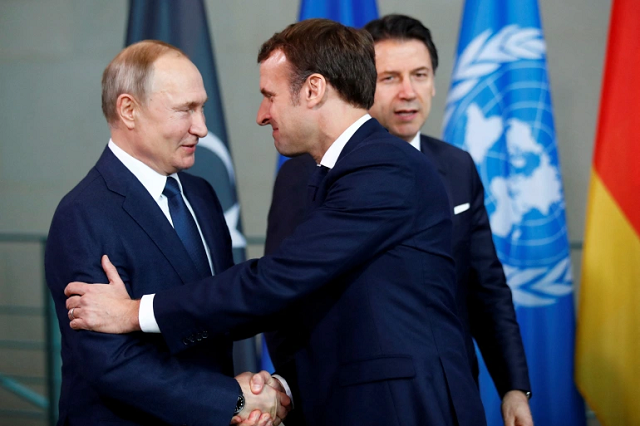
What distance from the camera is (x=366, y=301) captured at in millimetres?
1653

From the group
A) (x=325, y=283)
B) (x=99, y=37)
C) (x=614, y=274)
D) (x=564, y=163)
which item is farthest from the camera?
(x=99, y=37)

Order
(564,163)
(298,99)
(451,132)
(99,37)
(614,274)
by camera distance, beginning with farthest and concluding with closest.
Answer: (99,37), (564,163), (451,132), (614,274), (298,99)

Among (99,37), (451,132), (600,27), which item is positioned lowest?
(451,132)

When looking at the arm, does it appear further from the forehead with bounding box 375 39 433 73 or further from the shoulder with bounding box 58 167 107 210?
the forehead with bounding box 375 39 433 73

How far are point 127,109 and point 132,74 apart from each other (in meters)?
0.09

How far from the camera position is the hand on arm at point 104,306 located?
5.30 feet

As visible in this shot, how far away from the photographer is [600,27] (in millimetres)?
4160

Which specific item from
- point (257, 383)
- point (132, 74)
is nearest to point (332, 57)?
point (132, 74)

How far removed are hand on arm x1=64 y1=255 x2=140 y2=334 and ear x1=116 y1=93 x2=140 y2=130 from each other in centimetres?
36

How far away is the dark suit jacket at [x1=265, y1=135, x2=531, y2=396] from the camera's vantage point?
7.33ft

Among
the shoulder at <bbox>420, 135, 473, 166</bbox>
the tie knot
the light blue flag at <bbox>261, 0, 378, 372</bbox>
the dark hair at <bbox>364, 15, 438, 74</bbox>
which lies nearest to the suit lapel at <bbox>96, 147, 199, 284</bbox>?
the tie knot

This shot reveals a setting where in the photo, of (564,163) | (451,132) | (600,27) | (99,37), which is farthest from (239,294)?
(99,37)

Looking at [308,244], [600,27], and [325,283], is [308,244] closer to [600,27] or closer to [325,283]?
[325,283]

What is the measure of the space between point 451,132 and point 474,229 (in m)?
1.13
